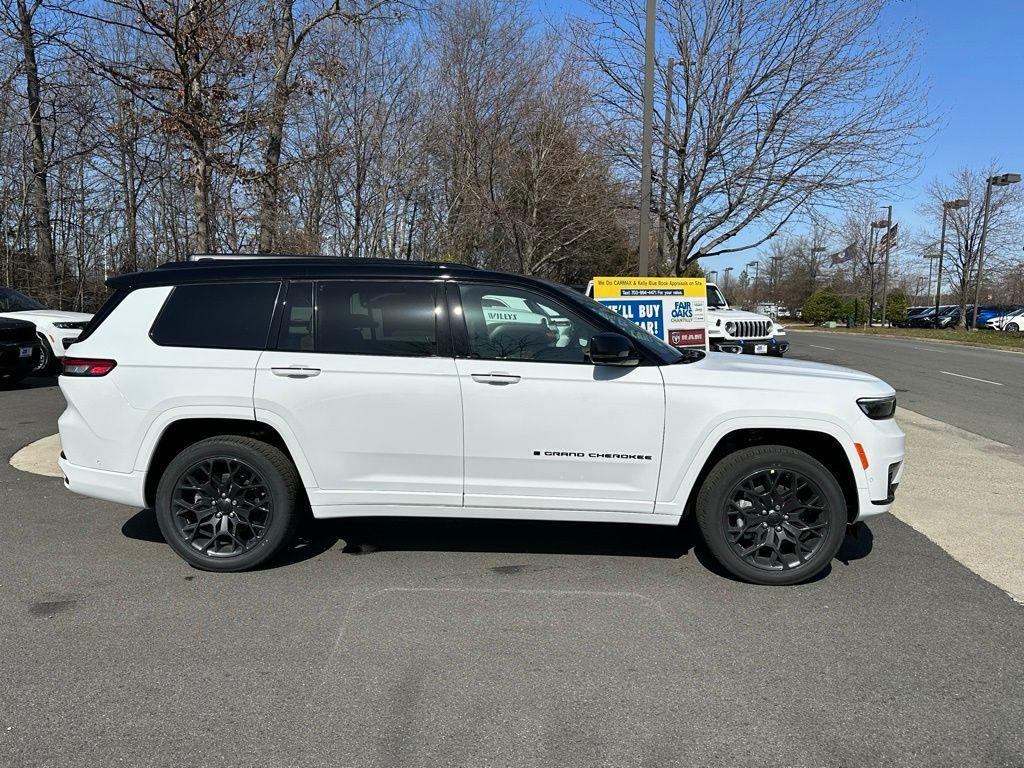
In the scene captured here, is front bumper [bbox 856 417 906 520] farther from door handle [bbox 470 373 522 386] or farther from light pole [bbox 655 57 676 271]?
light pole [bbox 655 57 676 271]

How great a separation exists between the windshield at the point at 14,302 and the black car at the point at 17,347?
135cm

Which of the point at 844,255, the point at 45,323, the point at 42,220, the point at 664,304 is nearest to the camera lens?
the point at 664,304

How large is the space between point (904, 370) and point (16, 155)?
2318cm

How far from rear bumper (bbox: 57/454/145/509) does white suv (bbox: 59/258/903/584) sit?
0.05 ft

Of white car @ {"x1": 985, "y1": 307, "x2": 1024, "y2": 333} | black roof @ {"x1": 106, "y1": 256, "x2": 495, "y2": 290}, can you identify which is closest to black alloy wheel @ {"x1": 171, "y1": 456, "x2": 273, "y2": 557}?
black roof @ {"x1": 106, "y1": 256, "x2": 495, "y2": 290}

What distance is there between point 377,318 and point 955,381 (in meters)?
14.0

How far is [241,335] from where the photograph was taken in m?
4.19

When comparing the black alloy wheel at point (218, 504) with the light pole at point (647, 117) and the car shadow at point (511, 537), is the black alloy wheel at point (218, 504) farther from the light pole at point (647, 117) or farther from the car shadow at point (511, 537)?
the light pole at point (647, 117)

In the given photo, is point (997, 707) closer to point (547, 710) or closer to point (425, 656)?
point (547, 710)

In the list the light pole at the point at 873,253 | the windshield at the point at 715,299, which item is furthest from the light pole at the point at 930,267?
the windshield at the point at 715,299

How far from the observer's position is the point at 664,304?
802 cm

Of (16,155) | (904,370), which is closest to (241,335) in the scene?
(904,370)

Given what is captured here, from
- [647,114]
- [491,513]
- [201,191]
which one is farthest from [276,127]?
[491,513]

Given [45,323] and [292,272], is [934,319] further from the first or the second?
[292,272]
